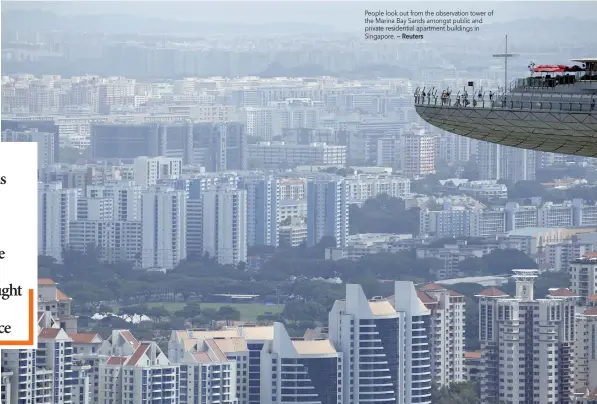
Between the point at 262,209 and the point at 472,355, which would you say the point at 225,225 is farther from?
the point at 472,355

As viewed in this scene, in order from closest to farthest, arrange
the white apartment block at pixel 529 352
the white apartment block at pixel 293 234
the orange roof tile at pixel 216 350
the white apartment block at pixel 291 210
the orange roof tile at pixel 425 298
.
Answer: the orange roof tile at pixel 216 350 < the white apartment block at pixel 529 352 < the orange roof tile at pixel 425 298 < the white apartment block at pixel 293 234 < the white apartment block at pixel 291 210

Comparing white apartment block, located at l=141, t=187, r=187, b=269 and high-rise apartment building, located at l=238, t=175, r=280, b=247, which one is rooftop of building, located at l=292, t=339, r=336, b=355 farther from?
high-rise apartment building, located at l=238, t=175, r=280, b=247

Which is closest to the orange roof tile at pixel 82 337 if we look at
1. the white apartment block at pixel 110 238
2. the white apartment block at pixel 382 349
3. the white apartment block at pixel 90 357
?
the white apartment block at pixel 90 357

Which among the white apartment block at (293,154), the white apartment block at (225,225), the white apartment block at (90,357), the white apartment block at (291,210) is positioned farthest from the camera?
the white apartment block at (293,154)

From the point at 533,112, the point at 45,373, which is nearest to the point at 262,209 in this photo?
the point at 45,373

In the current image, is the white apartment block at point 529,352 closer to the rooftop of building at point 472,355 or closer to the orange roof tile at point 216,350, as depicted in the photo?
the rooftop of building at point 472,355
